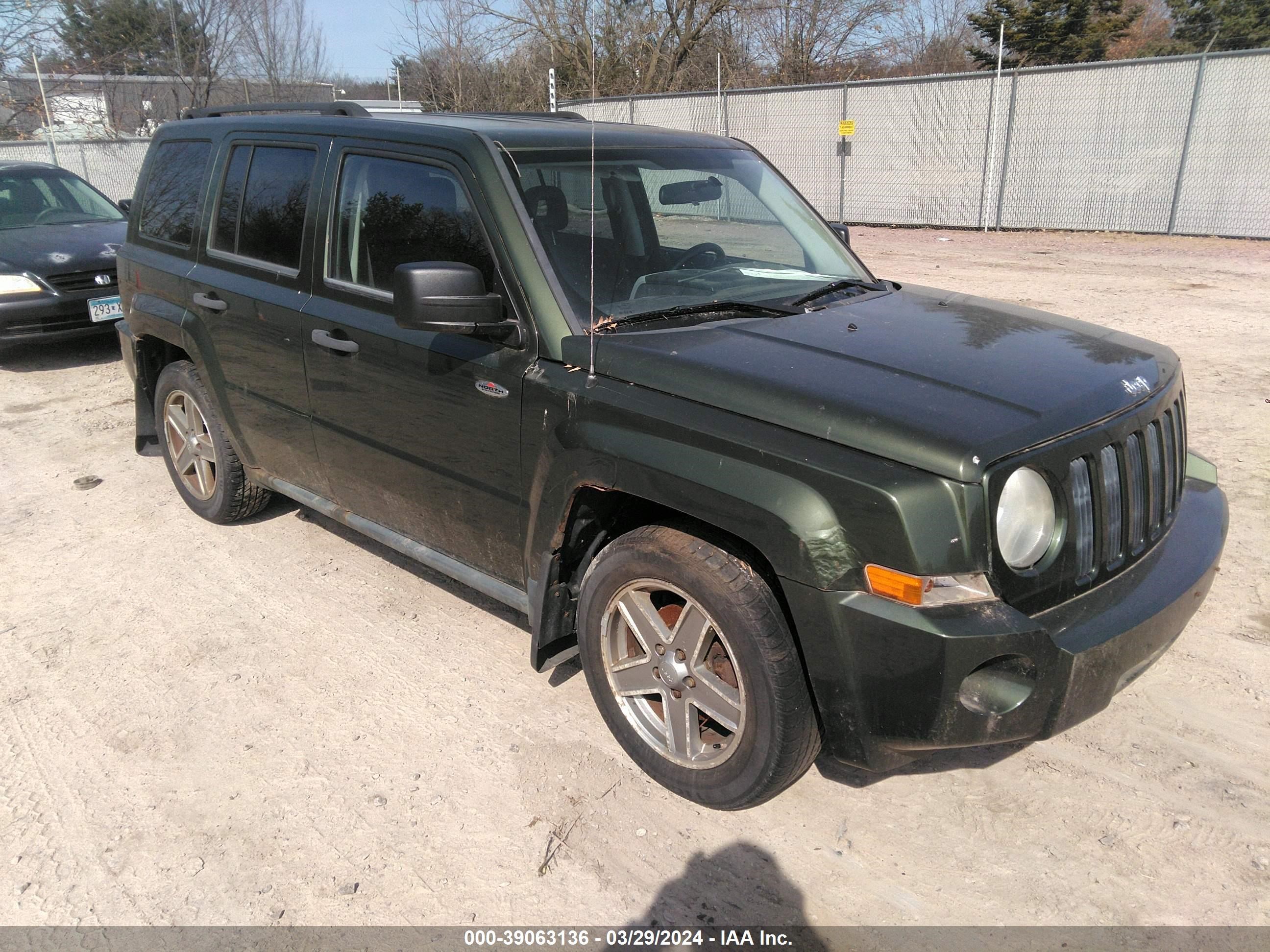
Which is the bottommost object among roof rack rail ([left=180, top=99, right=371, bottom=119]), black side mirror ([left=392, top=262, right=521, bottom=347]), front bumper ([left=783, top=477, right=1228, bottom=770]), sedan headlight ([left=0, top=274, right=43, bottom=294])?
front bumper ([left=783, top=477, right=1228, bottom=770])

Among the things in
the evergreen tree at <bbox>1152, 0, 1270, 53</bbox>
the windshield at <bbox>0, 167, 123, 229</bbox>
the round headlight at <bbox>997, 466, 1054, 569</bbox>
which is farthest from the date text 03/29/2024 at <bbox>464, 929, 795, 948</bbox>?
the evergreen tree at <bbox>1152, 0, 1270, 53</bbox>

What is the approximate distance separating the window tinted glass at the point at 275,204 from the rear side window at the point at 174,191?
50 centimetres

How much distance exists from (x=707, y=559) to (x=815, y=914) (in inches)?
39.3

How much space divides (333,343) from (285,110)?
144 cm

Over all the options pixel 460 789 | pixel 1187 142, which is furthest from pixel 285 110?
pixel 1187 142

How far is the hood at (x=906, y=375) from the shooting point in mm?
2367

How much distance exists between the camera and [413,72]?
2283 centimetres

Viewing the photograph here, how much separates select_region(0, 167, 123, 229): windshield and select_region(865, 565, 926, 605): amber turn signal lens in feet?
31.8

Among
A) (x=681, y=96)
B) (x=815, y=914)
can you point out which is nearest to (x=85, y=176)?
(x=681, y=96)

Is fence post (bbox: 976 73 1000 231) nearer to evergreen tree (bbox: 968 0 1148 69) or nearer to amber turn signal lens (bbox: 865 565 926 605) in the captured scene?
evergreen tree (bbox: 968 0 1148 69)

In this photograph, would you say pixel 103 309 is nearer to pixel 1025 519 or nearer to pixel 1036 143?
pixel 1025 519

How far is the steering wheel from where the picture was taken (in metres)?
3.46

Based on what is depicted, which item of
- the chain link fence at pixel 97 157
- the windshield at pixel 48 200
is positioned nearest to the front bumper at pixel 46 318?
the windshield at pixel 48 200

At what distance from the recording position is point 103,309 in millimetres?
8391
